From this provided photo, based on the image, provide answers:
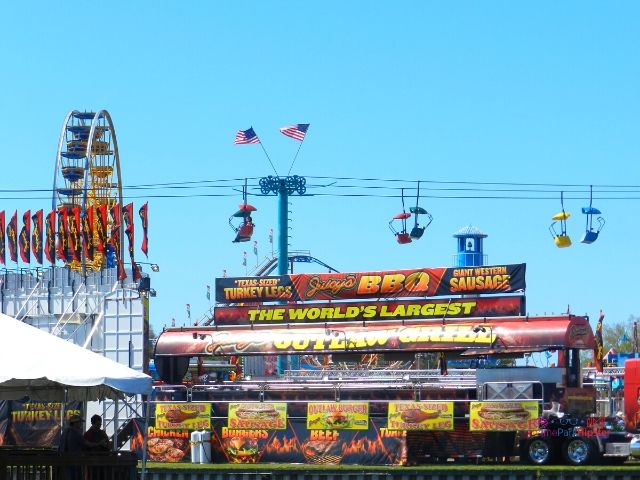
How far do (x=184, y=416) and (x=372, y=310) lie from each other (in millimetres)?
8541

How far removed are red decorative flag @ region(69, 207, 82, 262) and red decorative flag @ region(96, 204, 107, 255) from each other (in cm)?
95

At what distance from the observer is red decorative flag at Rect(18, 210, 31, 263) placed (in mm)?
50562

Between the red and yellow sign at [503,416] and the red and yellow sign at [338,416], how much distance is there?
2679mm

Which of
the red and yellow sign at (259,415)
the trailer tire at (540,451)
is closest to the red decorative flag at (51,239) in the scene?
the red and yellow sign at (259,415)

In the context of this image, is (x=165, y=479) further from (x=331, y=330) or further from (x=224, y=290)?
(x=224, y=290)

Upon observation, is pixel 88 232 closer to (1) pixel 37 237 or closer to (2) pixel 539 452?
(1) pixel 37 237

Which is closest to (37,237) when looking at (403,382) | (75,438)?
(403,382)

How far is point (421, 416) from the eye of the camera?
107 feet

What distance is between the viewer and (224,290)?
4419 cm

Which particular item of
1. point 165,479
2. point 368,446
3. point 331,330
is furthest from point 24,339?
point 331,330

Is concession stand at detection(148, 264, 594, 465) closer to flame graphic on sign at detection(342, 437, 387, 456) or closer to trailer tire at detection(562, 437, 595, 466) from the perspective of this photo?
flame graphic on sign at detection(342, 437, 387, 456)

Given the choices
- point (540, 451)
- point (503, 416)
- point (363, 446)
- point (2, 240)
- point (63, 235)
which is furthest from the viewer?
point (2, 240)

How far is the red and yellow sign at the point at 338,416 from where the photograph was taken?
33000mm

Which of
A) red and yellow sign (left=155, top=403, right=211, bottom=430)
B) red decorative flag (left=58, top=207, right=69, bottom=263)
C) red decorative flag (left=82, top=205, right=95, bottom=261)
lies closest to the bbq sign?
red decorative flag (left=82, top=205, right=95, bottom=261)
